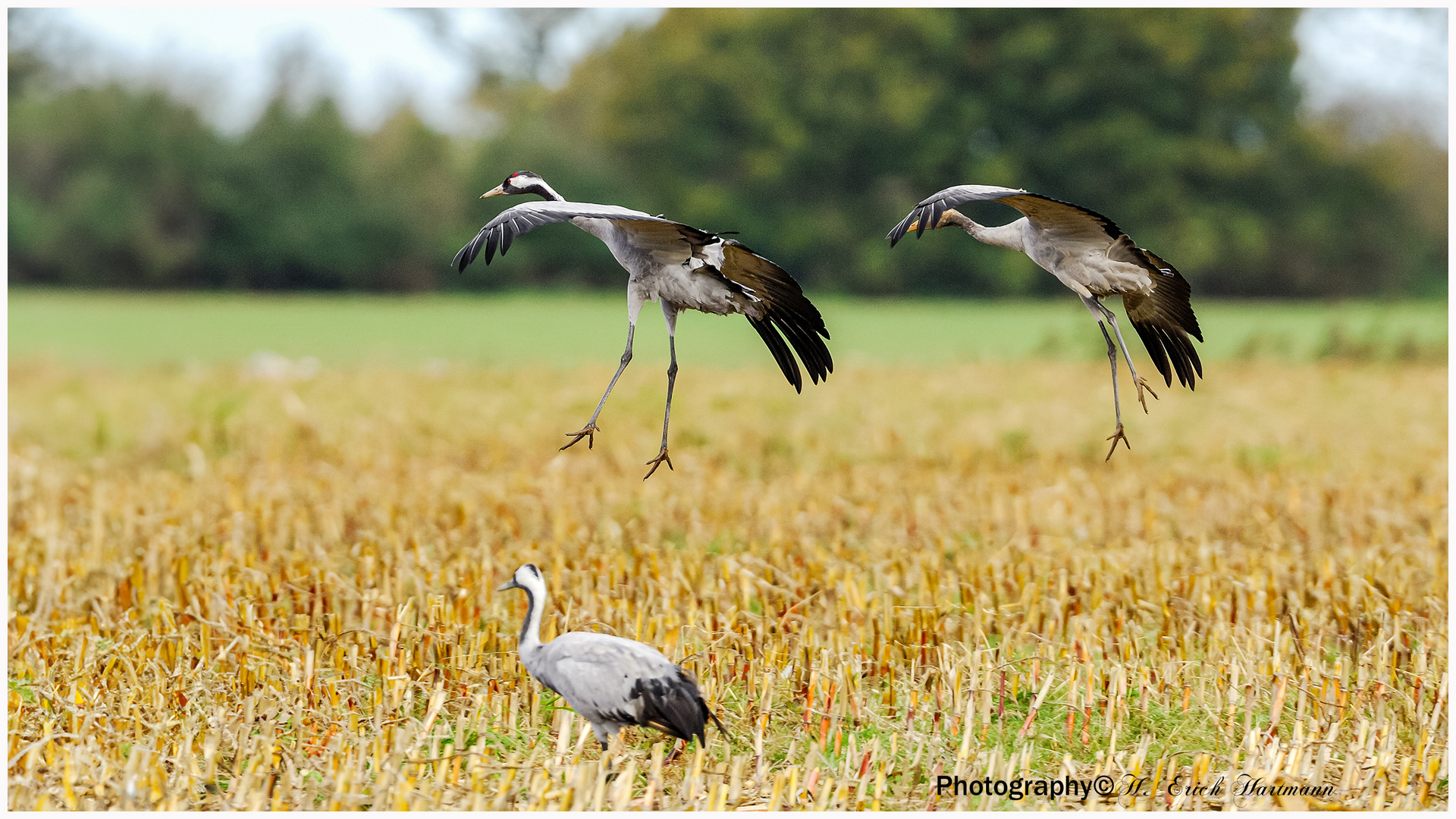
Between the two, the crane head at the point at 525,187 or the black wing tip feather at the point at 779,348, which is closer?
the black wing tip feather at the point at 779,348

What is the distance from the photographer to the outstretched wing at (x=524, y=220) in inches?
124

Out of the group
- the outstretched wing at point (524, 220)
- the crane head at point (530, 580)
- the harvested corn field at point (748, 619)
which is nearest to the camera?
the outstretched wing at point (524, 220)

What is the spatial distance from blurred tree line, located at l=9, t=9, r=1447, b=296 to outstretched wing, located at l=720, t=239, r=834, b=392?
27.7 m

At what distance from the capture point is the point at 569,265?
33469 mm

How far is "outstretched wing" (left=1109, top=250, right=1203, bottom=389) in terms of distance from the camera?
141 inches

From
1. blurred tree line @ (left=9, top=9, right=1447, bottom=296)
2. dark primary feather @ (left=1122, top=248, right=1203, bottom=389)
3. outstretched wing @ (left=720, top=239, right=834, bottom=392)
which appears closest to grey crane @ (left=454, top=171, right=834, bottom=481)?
outstretched wing @ (left=720, top=239, right=834, bottom=392)

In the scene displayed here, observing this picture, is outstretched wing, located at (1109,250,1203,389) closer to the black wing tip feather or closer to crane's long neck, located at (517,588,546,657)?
the black wing tip feather

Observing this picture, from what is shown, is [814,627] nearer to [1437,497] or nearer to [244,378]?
[1437,497]

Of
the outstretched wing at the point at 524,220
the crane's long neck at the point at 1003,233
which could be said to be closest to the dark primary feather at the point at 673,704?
the outstretched wing at the point at 524,220

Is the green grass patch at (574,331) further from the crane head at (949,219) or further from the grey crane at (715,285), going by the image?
the grey crane at (715,285)

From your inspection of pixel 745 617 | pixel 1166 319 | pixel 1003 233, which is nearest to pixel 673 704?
pixel 1003 233

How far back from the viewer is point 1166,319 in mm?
3703

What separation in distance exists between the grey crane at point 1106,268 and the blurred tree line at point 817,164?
90.6 feet

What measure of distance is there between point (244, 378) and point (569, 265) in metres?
15.9
